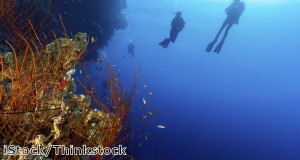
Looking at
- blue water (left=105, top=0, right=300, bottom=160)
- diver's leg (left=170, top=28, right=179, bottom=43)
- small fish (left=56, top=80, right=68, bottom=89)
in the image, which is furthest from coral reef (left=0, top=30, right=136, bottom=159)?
diver's leg (left=170, top=28, right=179, bottom=43)

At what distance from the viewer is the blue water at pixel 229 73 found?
1231 inches

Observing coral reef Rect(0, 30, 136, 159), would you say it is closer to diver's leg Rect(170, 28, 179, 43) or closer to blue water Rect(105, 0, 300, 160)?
blue water Rect(105, 0, 300, 160)

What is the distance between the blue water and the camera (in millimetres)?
31267

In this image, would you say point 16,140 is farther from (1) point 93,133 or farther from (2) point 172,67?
(2) point 172,67

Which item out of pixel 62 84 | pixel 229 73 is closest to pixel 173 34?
pixel 62 84

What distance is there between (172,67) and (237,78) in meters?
31.5

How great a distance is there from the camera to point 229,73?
122 m

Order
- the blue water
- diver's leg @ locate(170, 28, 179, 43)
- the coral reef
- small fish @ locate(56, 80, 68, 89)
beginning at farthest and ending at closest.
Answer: the blue water < diver's leg @ locate(170, 28, 179, 43) < small fish @ locate(56, 80, 68, 89) < the coral reef

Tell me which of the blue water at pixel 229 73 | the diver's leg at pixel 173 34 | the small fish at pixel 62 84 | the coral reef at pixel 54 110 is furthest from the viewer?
the blue water at pixel 229 73

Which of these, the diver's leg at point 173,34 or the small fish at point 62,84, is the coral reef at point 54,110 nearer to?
the small fish at point 62,84

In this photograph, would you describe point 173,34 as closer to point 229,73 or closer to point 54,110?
point 54,110

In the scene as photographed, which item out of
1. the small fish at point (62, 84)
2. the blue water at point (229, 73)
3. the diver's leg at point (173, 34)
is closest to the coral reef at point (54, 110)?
the small fish at point (62, 84)

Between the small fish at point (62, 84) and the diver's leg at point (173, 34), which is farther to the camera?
the diver's leg at point (173, 34)

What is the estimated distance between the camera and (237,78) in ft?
408
